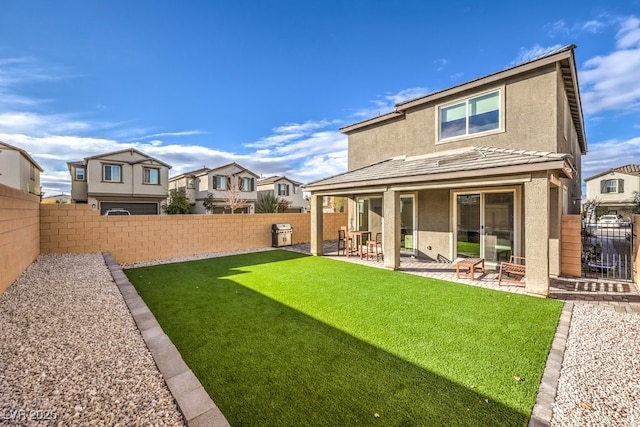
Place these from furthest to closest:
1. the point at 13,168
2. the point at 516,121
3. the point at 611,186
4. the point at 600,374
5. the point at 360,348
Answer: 1. the point at 611,186
2. the point at 13,168
3. the point at 516,121
4. the point at 360,348
5. the point at 600,374

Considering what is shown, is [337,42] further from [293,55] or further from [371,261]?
[371,261]

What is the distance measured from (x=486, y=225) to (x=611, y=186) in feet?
141

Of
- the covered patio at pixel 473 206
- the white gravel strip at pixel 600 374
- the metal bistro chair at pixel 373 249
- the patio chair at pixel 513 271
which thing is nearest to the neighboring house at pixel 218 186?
the metal bistro chair at pixel 373 249

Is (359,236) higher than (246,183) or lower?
lower

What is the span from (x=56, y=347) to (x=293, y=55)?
592 inches

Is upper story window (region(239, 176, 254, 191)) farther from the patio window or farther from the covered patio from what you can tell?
the covered patio

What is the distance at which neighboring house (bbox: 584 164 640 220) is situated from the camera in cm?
3525

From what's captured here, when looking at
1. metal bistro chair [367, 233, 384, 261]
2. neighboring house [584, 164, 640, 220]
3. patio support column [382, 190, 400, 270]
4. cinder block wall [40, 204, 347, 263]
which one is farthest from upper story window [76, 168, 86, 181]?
neighboring house [584, 164, 640, 220]

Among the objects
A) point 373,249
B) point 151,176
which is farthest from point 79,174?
point 373,249

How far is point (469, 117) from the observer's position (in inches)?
407

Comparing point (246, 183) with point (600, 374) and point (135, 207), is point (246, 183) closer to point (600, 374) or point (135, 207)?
point (135, 207)

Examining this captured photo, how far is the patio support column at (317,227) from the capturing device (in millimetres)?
12797

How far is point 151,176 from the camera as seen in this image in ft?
97.9

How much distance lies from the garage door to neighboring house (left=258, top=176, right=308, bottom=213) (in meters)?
13.7
